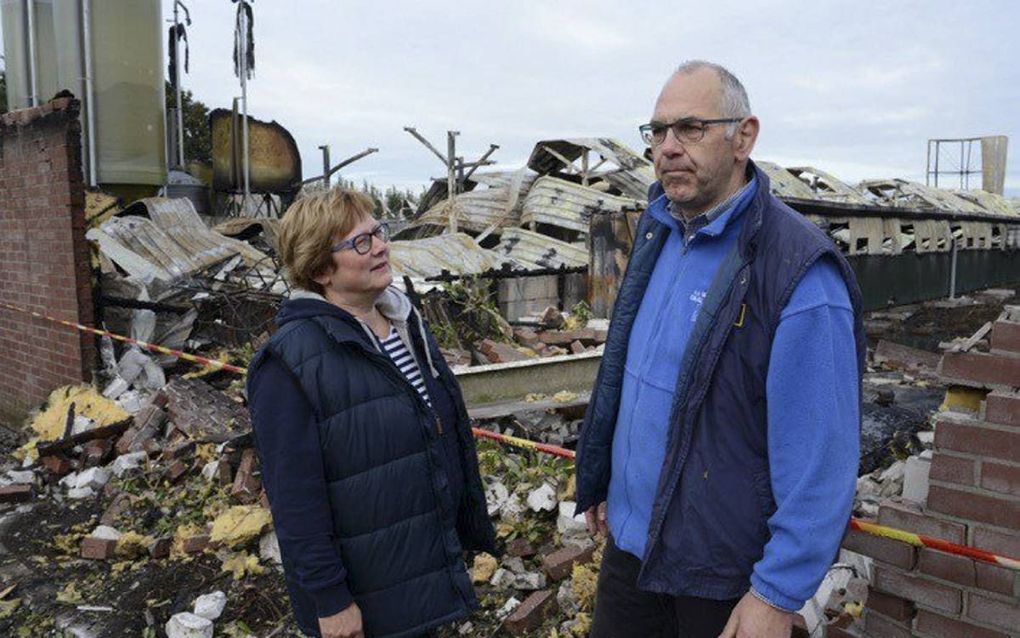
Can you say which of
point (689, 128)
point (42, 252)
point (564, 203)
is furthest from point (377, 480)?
point (564, 203)

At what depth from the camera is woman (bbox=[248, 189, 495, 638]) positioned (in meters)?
2.08

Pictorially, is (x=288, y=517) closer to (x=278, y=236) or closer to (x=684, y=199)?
(x=278, y=236)

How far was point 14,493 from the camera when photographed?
542cm

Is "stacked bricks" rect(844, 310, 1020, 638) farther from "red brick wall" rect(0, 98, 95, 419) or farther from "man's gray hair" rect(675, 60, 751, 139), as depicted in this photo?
"red brick wall" rect(0, 98, 95, 419)

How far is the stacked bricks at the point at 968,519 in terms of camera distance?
2.17 meters

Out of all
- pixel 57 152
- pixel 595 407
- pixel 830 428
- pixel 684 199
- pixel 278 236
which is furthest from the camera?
pixel 57 152

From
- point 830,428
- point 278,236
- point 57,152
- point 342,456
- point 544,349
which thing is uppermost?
point 57,152

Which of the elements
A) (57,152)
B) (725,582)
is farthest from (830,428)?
(57,152)

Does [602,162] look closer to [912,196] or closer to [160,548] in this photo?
[912,196]

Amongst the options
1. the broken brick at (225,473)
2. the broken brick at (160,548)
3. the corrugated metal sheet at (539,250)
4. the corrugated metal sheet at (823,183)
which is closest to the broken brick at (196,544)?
the broken brick at (160,548)

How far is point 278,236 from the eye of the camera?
2430 mm

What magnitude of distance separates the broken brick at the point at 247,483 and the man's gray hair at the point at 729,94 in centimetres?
403

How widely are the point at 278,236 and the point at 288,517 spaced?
91 centimetres

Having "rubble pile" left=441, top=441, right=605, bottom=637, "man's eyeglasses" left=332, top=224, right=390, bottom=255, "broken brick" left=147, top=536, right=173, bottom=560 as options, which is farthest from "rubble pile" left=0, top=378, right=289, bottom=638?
"man's eyeglasses" left=332, top=224, right=390, bottom=255
